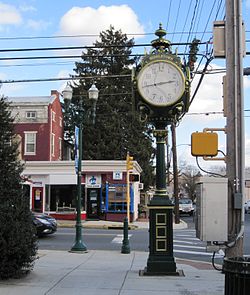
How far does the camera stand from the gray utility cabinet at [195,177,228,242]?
698 centimetres

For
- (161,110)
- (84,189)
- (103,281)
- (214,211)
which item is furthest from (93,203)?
(214,211)

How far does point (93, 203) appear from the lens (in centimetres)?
3472

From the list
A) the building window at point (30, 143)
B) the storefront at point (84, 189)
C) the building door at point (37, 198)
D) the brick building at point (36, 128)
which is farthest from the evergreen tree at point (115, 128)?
the building door at point (37, 198)

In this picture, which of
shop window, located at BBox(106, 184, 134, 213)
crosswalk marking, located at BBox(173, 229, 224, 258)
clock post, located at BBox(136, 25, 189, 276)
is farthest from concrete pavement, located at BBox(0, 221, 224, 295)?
shop window, located at BBox(106, 184, 134, 213)

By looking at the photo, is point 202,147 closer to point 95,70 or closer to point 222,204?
point 222,204

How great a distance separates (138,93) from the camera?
Answer: 34.5ft

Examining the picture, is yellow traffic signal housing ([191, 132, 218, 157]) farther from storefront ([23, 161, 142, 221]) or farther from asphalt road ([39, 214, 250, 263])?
storefront ([23, 161, 142, 221])

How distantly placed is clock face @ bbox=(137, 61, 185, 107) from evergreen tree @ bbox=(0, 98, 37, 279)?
2.90m

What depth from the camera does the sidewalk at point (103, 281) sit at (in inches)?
331

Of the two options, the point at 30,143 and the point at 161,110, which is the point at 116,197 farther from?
the point at 161,110

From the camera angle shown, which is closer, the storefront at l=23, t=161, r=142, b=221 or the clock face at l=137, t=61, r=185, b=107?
the clock face at l=137, t=61, r=185, b=107

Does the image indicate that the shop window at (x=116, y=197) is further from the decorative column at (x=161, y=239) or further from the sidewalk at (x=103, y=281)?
the decorative column at (x=161, y=239)

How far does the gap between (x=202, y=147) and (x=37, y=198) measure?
2887 cm

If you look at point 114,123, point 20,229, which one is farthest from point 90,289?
point 114,123
